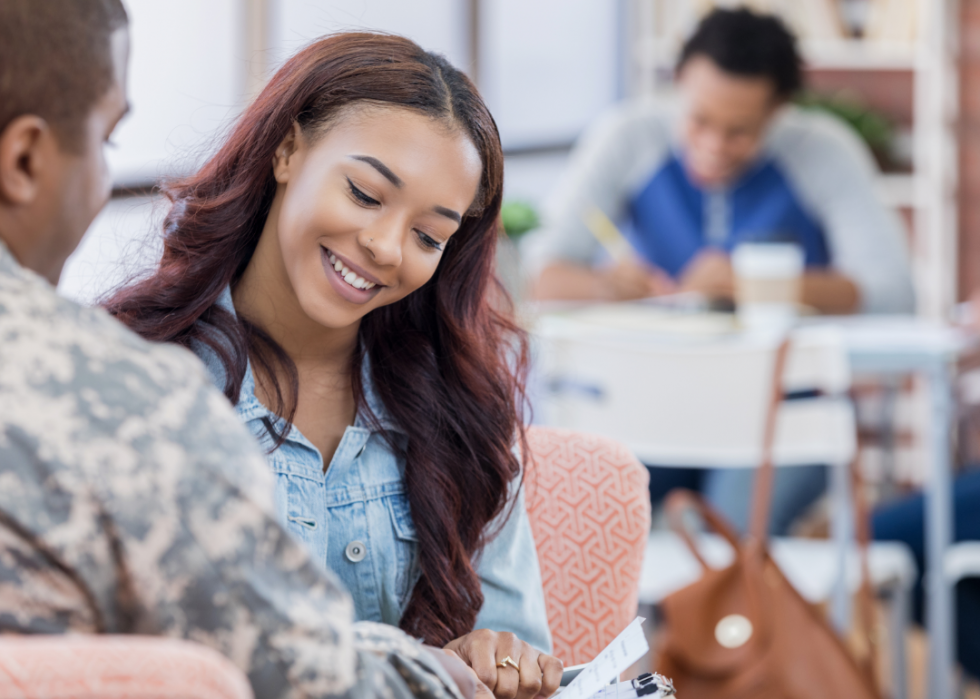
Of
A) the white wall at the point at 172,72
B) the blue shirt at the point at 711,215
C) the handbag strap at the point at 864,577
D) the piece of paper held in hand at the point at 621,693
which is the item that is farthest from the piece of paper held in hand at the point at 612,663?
the blue shirt at the point at 711,215

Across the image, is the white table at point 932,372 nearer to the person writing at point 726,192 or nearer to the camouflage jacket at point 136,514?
the person writing at point 726,192

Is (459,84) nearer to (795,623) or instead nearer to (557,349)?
(795,623)

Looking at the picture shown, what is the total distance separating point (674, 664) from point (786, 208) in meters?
1.36

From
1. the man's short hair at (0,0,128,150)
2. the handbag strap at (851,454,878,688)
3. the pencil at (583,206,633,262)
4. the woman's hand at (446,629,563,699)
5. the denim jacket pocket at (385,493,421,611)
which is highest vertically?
the man's short hair at (0,0,128,150)

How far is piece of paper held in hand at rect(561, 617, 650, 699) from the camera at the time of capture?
676 millimetres

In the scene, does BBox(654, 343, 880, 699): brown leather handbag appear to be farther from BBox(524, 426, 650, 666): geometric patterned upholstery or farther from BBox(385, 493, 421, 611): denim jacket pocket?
BBox(385, 493, 421, 611): denim jacket pocket

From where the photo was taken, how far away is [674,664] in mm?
1343

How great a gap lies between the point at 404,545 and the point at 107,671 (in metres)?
0.44

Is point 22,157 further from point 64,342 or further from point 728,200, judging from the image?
point 728,200

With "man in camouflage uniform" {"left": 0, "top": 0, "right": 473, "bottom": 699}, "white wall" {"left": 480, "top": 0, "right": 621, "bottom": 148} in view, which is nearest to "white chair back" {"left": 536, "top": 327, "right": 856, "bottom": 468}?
"man in camouflage uniform" {"left": 0, "top": 0, "right": 473, "bottom": 699}

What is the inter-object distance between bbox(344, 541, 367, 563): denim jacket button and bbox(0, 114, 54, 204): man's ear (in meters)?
0.41

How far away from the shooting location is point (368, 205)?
0.83 m

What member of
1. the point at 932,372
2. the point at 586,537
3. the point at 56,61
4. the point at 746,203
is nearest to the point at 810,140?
the point at 746,203

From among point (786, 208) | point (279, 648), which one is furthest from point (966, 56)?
point (279, 648)
